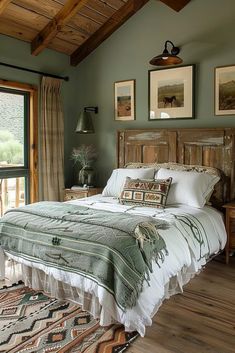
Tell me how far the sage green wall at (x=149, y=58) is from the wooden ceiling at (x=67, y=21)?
13 centimetres

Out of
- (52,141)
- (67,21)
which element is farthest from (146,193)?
(67,21)

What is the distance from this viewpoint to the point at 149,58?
4156 millimetres

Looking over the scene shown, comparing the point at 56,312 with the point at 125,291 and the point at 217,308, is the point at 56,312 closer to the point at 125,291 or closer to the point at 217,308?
the point at 125,291

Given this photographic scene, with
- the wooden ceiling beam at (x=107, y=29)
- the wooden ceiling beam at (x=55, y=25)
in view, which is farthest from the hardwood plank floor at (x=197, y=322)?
the wooden ceiling beam at (x=107, y=29)

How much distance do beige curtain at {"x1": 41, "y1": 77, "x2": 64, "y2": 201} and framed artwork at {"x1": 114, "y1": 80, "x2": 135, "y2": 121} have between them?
0.81 m

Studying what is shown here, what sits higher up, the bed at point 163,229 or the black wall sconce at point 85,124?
the black wall sconce at point 85,124

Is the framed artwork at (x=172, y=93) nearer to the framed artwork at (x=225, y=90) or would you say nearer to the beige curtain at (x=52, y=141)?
→ the framed artwork at (x=225, y=90)

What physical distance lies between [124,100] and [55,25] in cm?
127

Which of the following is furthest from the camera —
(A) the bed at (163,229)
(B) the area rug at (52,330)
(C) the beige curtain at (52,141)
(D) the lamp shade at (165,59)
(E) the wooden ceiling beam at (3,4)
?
(C) the beige curtain at (52,141)

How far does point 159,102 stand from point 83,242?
245 centimetres

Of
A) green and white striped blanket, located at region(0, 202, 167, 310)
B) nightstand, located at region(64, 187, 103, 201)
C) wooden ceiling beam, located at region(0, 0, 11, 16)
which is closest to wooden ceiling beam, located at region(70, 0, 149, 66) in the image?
wooden ceiling beam, located at region(0, 0, 11, 16)

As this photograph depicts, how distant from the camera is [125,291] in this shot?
1996mm

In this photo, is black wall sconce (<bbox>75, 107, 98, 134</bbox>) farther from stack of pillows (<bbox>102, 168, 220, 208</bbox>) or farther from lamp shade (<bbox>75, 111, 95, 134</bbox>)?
stack of pillows (<bbox>102, 168, 220, 208</bbox>)

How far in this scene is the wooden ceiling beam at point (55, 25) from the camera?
3.59m
